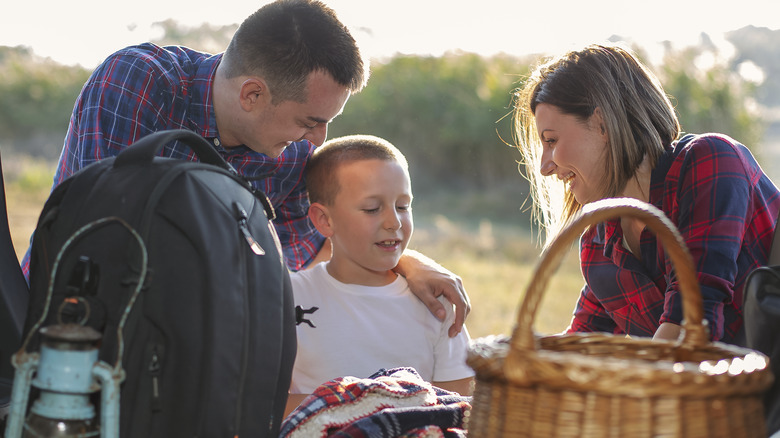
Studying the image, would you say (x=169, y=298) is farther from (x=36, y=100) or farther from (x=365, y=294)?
(x=36, y=100)

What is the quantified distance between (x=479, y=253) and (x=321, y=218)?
3137 millimetres

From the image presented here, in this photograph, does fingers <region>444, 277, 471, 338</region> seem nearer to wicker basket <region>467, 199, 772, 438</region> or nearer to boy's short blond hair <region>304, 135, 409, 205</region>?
boy's short blond hair <region>304, 135, 409, 205</region>

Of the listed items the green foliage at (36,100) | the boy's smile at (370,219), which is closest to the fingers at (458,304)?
the boy's smile at (370,219)

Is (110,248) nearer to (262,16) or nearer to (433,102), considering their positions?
(262,16)

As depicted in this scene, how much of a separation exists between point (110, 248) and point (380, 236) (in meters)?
0.70

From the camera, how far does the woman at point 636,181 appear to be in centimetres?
132

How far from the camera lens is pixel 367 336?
153 centimetres

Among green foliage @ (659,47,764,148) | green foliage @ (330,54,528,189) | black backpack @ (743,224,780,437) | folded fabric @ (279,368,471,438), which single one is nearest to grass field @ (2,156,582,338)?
green foliage @ (330,54,528,189)

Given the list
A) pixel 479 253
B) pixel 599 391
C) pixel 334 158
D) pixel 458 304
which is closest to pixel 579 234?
pixel 599 391

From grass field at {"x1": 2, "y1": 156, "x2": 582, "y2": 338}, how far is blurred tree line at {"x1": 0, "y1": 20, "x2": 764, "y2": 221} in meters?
0.14

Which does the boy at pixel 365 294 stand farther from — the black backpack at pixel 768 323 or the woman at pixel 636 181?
the black backpack at pixel 768 323

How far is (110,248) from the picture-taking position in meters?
0.95

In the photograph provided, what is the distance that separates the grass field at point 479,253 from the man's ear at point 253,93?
8.07 ft

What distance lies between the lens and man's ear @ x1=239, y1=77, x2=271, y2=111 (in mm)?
1547
